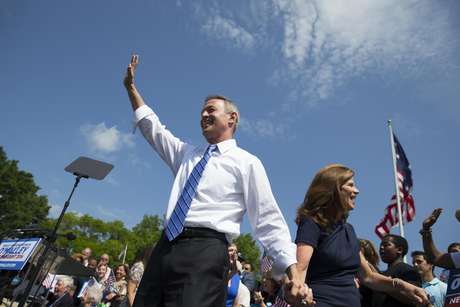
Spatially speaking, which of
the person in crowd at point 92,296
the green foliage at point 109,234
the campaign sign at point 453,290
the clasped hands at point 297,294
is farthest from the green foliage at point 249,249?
the clasped hands at point 297,294

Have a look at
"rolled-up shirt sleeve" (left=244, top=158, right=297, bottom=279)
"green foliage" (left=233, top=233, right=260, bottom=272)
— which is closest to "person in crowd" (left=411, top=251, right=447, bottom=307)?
"rolled-up shirt sleeve" (left=244, top=158, right=297, bottom=279)

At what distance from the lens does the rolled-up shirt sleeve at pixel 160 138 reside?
297 cm

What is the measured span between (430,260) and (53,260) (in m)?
5.63

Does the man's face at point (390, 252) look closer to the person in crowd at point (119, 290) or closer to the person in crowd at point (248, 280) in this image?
the person in crowd at point (119, 290)

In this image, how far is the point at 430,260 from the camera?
464cm

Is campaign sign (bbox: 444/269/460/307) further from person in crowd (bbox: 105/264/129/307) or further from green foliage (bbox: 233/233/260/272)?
green foliage (bbox: 233/233/260/272)

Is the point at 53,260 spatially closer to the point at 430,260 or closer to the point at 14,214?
the point at 430,260

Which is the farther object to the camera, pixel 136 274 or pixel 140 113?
pixel 136 274

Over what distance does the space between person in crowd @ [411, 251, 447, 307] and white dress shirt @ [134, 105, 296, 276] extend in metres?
4.43

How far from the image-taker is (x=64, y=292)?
8227 millimetres

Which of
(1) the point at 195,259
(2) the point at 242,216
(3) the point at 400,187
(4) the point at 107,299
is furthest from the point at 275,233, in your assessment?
(3) the point at 400,187

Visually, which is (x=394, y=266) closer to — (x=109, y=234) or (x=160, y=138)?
(x=160, y=138)

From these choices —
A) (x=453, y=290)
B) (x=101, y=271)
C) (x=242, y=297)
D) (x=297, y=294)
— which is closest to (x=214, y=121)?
(x=297, y=294)

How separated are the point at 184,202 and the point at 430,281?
539 cm
